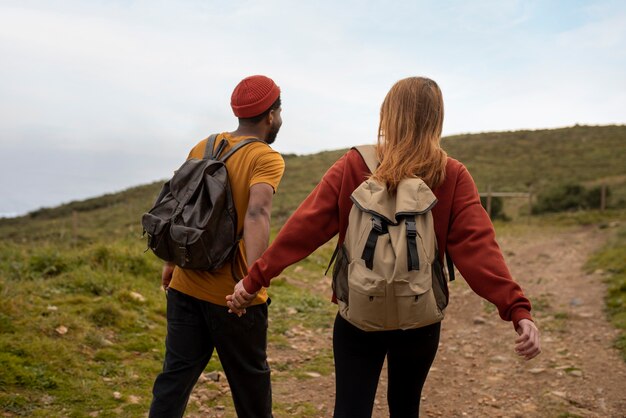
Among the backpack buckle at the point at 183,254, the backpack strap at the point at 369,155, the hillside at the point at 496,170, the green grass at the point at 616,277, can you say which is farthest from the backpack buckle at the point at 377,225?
the hillside at the point at 496,170

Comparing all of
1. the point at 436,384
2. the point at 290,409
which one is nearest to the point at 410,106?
the point at 290,409

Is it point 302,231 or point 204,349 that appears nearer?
point 302,231

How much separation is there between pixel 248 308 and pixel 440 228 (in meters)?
0.95

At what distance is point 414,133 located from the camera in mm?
2295

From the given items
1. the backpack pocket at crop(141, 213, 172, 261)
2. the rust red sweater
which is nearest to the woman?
the rust red sweater

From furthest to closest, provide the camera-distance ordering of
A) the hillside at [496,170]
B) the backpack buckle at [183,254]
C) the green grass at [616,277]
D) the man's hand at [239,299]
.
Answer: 1. the hillside at [496,170]
2. the green grass at [616,277]
3. the backpack buckle at [183,254]
4. the man's hand at [239,299]

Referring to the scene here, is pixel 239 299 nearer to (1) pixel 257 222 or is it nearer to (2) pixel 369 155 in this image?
(1) pixel 257 222

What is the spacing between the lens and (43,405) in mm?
3838

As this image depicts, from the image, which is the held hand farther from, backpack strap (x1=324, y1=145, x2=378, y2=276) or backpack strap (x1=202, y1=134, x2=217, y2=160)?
backpack strap (x1=202, y1=134, x2=217, y2=160)

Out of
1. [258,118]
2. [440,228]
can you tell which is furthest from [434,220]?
[258,118]

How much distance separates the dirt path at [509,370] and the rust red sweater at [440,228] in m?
2.27

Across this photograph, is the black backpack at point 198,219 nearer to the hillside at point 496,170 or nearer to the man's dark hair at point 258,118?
the man's dark hair at point 258,118

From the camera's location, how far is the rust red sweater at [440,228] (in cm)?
222

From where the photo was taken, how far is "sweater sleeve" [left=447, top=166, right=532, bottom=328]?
2.16 m
